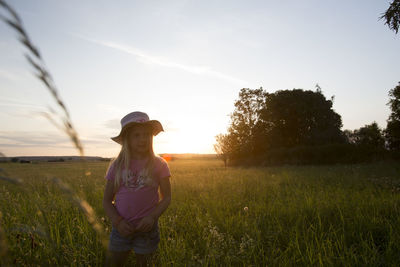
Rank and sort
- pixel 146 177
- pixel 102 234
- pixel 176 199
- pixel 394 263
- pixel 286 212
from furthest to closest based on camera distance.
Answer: pixel 176 199 < pixel 286 212 < pixel 146 177 < pixel 394 263 < pixel 102 234

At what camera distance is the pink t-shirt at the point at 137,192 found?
122 inches

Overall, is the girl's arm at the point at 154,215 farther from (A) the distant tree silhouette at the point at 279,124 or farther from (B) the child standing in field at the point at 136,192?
(A) the distant tree silhouette at the point at 279,124

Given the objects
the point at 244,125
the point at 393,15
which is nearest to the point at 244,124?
the point at 244,125

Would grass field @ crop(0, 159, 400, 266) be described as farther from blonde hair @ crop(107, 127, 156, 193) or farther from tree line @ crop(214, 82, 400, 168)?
tree line @ crop(214, 82, 400, 168)

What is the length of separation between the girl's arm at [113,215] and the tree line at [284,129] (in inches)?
1079

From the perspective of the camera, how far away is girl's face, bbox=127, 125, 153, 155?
10.9ft

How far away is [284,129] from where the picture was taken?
35500 mm

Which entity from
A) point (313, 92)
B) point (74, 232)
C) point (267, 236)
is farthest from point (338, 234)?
point (313, 92)

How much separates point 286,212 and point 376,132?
4127 cm

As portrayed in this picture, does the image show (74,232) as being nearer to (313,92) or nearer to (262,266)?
(262,266)

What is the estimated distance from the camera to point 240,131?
3697 cm

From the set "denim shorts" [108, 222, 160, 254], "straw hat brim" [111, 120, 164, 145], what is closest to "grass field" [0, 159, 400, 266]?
"denim shorts" [108, 222, 160, 254]

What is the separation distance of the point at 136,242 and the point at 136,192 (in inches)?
21.7

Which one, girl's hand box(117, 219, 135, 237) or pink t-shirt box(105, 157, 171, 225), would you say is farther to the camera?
pink t-shirt box(105, 157, 171, 225)
